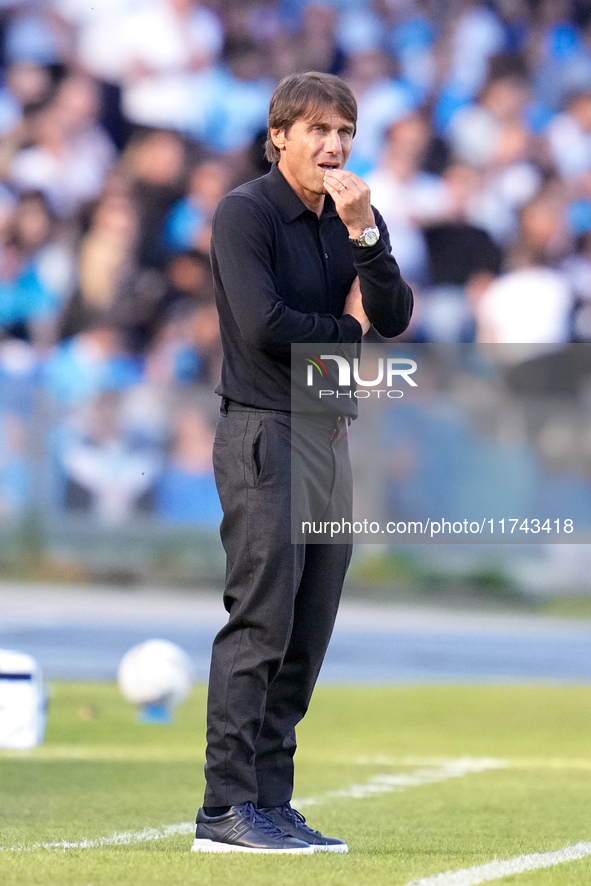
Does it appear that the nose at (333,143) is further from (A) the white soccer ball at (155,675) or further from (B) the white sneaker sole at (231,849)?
(A) the white soccer ball at (155,675)

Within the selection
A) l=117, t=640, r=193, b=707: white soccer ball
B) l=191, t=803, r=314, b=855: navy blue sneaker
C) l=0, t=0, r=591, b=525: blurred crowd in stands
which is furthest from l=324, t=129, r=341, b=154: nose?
l=0, t=0, r=591, b=525: blurred crowd in stands

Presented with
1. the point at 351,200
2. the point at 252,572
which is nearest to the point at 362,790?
the point at 252,572

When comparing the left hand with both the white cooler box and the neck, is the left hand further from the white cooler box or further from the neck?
the white cooler box

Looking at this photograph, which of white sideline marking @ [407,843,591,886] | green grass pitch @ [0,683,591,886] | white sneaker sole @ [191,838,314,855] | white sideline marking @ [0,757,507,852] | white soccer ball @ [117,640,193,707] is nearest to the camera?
white sideline marking @ [407,843,591,886]

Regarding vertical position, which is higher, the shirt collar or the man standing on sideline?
the shirt collar

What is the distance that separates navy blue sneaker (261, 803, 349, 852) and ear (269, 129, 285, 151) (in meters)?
1.40

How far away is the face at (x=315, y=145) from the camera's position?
277 centimetres

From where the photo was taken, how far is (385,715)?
636cm

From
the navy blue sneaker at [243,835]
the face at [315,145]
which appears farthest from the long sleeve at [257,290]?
the navy blue sneaker at [243,835]

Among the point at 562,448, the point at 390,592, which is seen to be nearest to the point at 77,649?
the point at 390,592

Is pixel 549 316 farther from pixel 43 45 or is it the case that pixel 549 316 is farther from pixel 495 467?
pixel 43 45

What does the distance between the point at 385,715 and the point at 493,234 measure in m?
5.73

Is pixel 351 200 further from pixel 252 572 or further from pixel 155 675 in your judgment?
pixel 155 675

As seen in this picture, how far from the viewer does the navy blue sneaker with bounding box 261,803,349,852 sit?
279 centimetres
